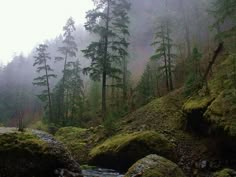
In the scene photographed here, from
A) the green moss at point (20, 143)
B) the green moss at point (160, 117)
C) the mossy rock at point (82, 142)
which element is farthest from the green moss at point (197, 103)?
the green moss at point (20, 143)

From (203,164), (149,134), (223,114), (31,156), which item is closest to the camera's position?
(31,156)

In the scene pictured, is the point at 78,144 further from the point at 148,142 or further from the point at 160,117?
the point at 148,142

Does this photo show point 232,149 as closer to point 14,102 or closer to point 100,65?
point 100,65

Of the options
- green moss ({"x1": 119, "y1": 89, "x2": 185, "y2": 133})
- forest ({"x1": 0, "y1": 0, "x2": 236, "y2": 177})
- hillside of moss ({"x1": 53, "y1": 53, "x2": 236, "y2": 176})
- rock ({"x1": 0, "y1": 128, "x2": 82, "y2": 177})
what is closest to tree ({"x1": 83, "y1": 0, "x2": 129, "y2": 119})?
forest ({"x1": 0, "y1": 0, "x2": 236, "y2": 177})

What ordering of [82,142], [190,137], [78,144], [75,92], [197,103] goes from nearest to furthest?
1. [190,137]
2. [197,103]
3. [78,144]
4. [82,142]
5. [75,92]

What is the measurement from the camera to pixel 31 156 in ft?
29.3

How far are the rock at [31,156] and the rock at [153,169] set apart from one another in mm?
1723

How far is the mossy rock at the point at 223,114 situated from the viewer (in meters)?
13.3

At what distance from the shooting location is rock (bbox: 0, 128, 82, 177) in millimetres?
8617

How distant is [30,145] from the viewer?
9.02 metres

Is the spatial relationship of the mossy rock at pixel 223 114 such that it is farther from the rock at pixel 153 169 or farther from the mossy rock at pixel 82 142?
the mossy rock at pixel 82 142

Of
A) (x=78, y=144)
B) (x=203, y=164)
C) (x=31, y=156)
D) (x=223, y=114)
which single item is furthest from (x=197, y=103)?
(x=31, y=156)

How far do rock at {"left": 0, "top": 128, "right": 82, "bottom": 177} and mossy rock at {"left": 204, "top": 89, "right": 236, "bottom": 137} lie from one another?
709 centimetres

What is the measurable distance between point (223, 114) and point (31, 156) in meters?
8.88
